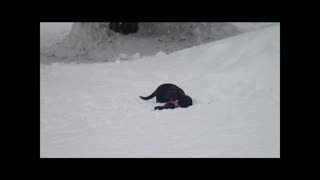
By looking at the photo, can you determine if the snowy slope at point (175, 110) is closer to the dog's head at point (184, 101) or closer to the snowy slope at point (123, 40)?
the dog's head at point (184, 101)

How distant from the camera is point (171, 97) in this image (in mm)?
7566

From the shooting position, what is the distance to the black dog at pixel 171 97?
24.2ft

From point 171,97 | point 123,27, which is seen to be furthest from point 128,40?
point 171,97

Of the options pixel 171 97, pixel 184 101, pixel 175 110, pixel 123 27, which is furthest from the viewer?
pixel 123 27

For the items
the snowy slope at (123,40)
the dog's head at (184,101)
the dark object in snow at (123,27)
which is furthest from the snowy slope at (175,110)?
the dark object in snow at (123,27)

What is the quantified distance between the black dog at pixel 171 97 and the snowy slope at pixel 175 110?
0.17 meters

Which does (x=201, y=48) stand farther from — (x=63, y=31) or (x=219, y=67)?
(x=63, y=31)

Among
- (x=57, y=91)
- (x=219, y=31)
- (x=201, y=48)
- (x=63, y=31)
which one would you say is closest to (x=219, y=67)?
(x=201, y=48)

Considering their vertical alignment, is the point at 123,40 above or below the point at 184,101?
above

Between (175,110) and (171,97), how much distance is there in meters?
0.46

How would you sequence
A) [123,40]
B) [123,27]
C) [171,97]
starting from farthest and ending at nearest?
[123,27] → [123,40] → [171,97]

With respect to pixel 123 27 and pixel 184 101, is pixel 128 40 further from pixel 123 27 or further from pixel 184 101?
pixel 184 101

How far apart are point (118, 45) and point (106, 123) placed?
9079 mm
